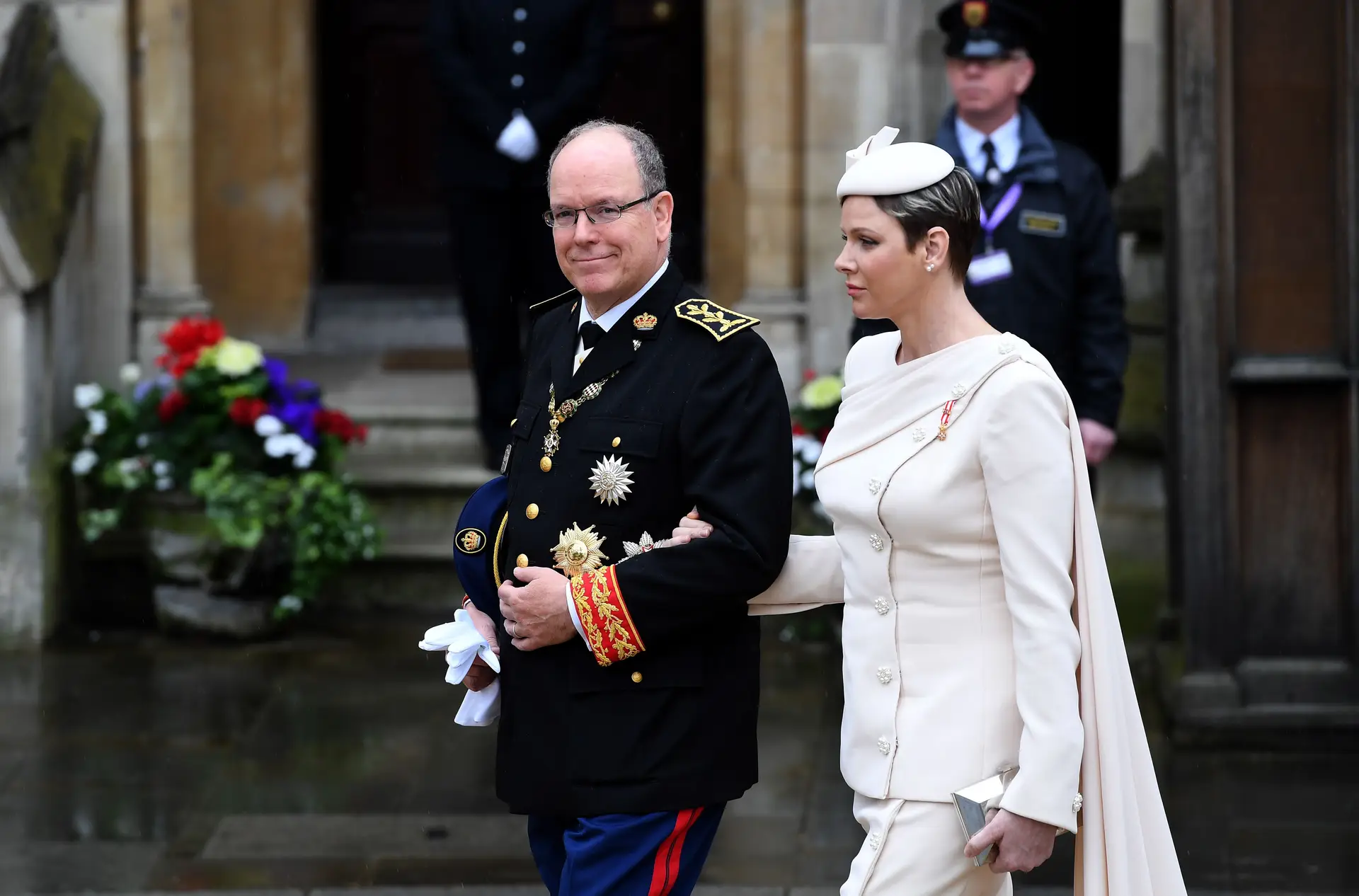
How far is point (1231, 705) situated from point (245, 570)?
330cm

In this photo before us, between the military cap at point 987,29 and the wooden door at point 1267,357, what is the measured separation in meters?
0.67

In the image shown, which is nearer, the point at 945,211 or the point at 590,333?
the point at 945,211

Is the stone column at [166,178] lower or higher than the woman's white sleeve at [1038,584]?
higher

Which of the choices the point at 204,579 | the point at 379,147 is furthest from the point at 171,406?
the point at 379,147

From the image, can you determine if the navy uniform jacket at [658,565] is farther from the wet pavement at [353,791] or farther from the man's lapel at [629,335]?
the wet pavement at [353,791]

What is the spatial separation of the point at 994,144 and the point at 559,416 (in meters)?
2.61

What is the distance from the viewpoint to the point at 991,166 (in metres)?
6.07

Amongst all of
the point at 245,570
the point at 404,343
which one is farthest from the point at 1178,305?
the point at 404,343

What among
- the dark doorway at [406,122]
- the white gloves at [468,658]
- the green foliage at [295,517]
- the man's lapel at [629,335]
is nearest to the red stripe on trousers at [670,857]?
the white gloves at [468,658]

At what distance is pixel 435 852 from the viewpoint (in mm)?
5750

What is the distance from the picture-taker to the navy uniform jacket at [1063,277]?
6020 millimetres

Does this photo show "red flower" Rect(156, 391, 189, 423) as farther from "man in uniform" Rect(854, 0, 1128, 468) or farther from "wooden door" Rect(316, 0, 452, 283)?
"man in uniform" Rect(854, 0, 1128, 468)

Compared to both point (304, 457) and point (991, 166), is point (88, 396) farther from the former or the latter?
point (991, 166)

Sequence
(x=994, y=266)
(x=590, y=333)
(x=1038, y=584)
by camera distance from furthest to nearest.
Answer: (x=994, y=266)
(x=590, y=333)
(x=1038, y=584)
